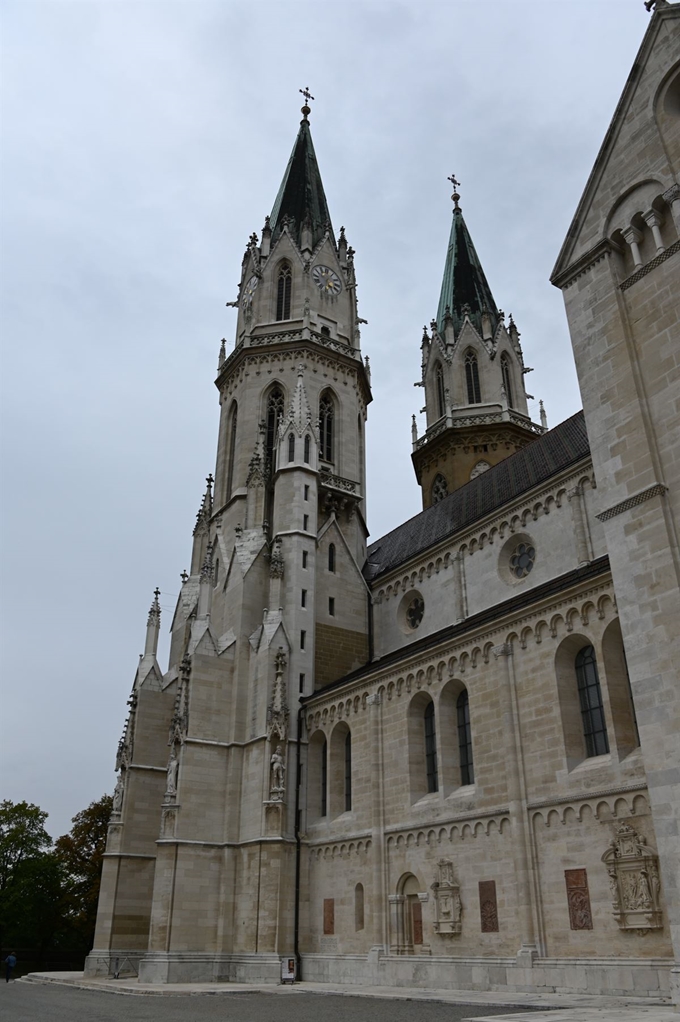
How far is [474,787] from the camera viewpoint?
65.9 feet

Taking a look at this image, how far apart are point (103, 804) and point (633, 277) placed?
41.1 m

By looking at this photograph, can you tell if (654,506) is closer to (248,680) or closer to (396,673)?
(396,673)

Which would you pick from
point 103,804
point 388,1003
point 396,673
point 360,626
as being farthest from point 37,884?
point 388,1003

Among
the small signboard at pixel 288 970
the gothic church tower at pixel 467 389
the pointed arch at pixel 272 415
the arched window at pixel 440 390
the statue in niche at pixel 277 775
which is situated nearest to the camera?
the small signboard at pixel 288 970

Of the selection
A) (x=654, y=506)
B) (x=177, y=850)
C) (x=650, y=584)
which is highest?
(x=654, y=506)

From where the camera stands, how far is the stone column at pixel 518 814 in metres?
17.0

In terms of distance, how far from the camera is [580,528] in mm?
22984

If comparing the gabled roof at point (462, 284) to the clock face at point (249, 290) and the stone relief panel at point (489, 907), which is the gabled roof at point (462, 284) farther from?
the stone relief panel at point (489, 907)

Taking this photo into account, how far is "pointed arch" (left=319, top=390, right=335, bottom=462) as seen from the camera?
35.9 metres

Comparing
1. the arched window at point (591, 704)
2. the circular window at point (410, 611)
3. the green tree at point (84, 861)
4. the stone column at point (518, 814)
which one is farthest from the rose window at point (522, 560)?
the green tree at point (84, 861)

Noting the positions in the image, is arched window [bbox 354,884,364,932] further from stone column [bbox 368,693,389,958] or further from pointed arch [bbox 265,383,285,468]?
pointed arch [bbox 265,383,285,468]

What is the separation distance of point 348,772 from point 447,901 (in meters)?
6.73

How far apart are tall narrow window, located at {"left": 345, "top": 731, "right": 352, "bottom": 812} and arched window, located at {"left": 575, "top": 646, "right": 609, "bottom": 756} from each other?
9287 millimetres

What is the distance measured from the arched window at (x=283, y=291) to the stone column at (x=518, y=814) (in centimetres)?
2349
